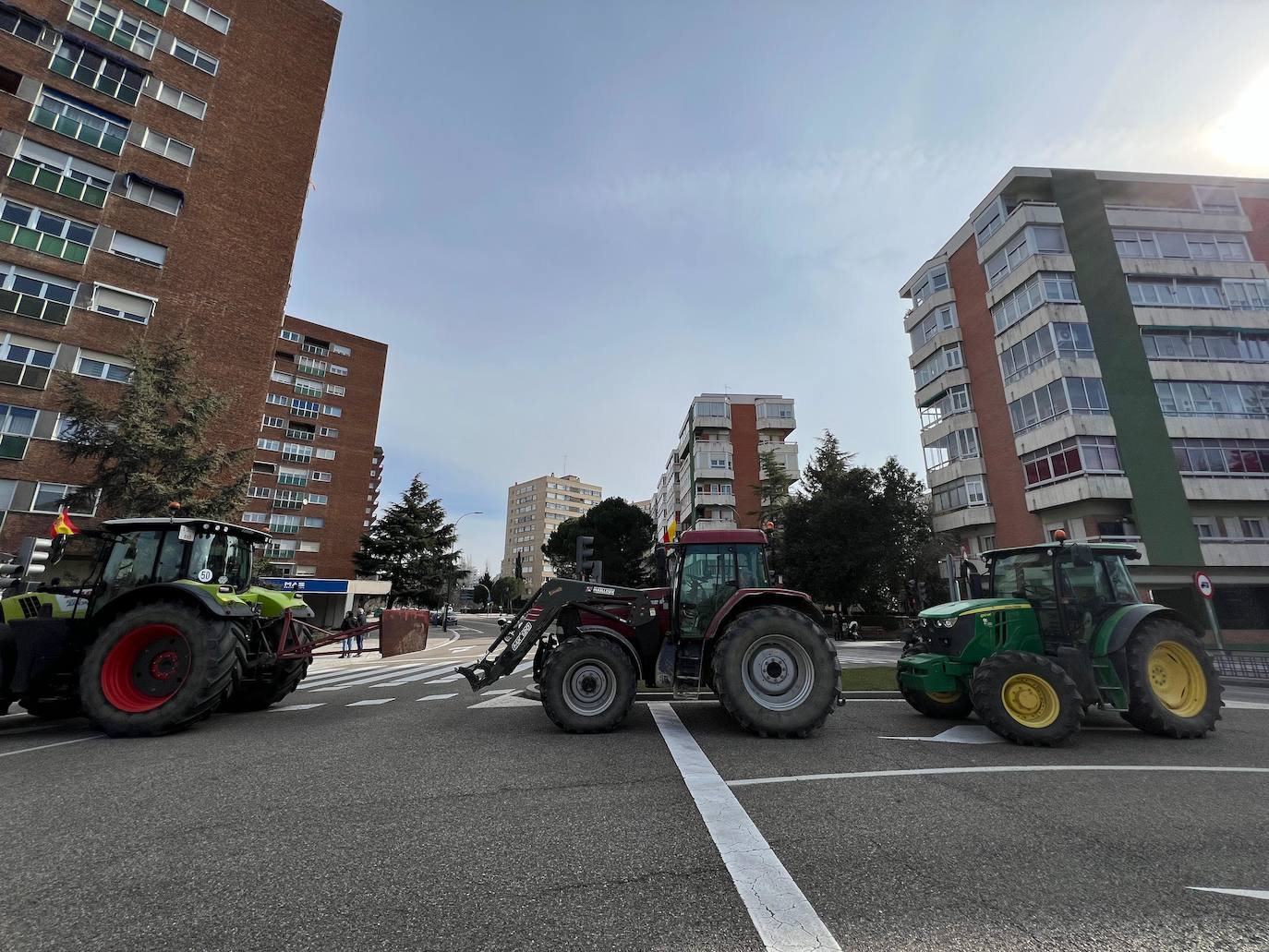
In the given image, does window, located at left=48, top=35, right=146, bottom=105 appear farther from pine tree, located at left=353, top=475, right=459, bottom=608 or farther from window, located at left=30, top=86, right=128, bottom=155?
→ pine tree, located at left=353, top=475, right=459, bottom=608

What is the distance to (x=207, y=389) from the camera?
1839 cm

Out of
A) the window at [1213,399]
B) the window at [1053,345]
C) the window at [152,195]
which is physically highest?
the window at [152,195]

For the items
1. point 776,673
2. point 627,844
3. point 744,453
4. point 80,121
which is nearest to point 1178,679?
point 776,673

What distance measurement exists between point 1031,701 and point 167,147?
121 feet

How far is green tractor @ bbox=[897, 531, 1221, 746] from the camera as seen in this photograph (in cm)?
586

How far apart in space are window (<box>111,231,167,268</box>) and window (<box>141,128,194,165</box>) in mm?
4576

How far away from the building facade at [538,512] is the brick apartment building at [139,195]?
9492cm

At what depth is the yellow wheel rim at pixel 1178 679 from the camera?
6.32 metres

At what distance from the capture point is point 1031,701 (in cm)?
590

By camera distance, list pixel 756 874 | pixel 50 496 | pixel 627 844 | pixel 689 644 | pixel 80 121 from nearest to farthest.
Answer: pixel 756 874, pixel 627 844, pixel 689 644, pixel 50 496, pixel 80 121

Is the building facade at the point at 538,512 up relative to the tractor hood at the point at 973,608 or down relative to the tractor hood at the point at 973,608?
up

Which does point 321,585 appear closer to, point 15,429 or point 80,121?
point 15,429

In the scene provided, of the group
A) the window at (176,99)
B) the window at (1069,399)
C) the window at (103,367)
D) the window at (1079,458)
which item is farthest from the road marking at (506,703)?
the window at (176,99)

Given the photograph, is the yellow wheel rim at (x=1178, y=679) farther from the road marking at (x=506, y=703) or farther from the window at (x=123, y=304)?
the window at (x=123, y=304)
